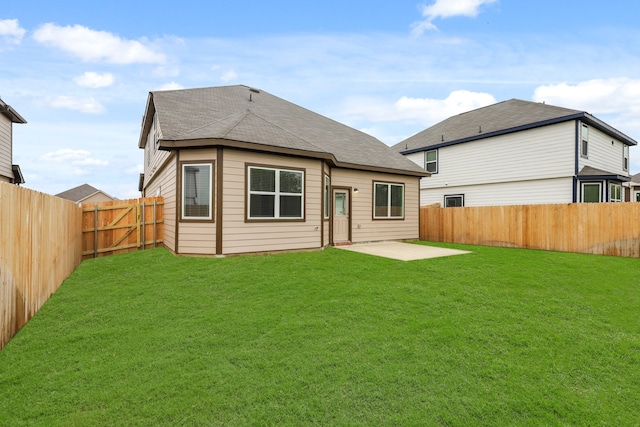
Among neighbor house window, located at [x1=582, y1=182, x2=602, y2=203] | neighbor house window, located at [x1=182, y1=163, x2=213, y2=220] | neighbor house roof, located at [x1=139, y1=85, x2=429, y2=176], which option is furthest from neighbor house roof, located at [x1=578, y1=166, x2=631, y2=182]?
neighbor house window, located at [x1=182, y1=163, x2=213, y2=220]

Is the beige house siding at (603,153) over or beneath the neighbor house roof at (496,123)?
beneath

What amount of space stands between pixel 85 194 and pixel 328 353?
54712mm

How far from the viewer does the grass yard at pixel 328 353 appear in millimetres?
2529

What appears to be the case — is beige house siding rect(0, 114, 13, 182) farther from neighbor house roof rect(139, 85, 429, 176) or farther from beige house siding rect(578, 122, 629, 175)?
Answer: beige house siding rect(578, 122, 629, 175)

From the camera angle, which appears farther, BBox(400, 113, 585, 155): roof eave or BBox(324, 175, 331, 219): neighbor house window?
BBox(400, 113, 585, 155): roof eave

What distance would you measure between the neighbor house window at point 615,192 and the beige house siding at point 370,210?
31.2 ft

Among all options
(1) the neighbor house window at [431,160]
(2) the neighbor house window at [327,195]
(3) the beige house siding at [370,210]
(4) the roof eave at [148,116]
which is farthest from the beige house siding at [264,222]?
(1) the neighbor house window at [431,160]

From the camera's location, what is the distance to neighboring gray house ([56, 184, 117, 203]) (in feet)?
144

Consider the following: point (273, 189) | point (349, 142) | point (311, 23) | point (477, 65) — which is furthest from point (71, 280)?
point (477, 65)

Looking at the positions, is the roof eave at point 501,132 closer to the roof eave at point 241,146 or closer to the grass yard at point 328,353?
the grass yard at point 328,353

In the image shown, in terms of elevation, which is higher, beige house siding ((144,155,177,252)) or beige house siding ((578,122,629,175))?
beige house siding ((578,122,629,175))

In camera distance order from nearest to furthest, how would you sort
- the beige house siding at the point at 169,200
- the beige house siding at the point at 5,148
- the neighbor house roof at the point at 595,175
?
the beige house siding at the point at 169,200 < the neighbor house roof at the point at 595,175 < the beige house siding at the point at 5,148

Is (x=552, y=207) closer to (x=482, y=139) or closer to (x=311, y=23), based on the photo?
(x=482, y=139)

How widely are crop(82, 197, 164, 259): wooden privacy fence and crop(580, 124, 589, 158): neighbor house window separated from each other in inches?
733
